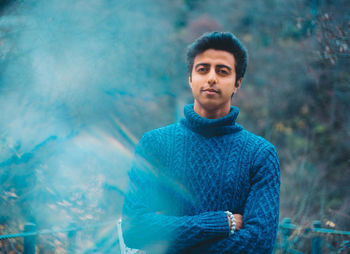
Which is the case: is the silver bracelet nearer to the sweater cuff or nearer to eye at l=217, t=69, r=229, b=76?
the sweater cuff

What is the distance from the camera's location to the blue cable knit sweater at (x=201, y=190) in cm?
159

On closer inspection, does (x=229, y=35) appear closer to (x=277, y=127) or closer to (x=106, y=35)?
(x=106, y=35)

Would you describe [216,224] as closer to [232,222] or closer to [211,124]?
[232,222]

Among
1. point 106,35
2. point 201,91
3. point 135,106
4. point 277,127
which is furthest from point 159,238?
point 277,127

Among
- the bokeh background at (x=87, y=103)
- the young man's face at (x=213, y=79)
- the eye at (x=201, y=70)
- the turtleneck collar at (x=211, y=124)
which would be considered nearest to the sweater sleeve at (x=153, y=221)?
the turtleneck collar at (x=211, y=124)

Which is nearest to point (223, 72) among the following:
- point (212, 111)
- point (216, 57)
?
point (216, 57)

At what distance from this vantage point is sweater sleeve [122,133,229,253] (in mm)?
1575

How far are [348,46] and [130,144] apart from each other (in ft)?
12.8

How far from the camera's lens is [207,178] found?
1.73m

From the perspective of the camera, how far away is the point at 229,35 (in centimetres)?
184

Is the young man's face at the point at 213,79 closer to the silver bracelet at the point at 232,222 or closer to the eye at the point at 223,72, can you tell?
the eye at the point at 223,72

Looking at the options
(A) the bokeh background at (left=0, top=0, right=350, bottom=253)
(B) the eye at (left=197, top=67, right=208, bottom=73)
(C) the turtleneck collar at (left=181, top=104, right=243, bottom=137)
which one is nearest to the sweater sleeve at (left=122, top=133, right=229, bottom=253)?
(C) the turtleneck collar at (left=181, top=104, right=243, bottom=137)

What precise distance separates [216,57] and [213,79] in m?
0.16

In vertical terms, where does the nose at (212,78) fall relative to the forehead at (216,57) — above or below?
below
